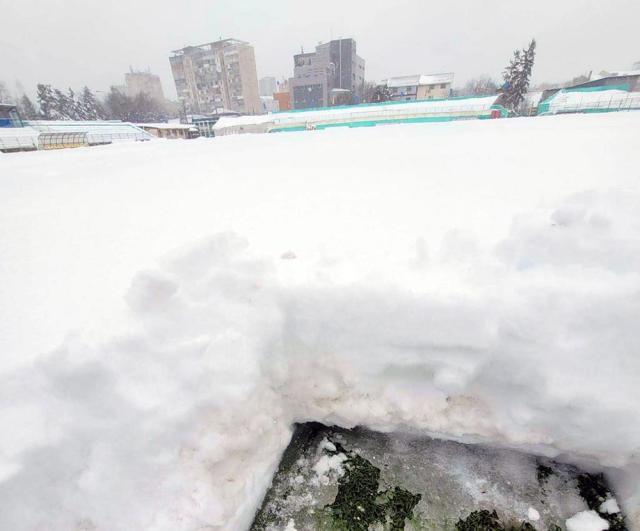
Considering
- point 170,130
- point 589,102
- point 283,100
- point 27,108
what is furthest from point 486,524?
point 27,108

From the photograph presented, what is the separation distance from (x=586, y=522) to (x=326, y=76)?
200 ft

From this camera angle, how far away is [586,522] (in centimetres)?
143

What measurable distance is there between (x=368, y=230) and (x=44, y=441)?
2082mm

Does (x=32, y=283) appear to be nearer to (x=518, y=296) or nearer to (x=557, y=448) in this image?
(x=518, y=296)

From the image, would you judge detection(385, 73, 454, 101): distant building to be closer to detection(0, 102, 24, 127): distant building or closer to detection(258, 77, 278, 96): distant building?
detection(0, 102, 24, 127): distant building

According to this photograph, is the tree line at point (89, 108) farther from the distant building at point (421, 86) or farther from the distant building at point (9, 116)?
the distant building at point (421, 86)

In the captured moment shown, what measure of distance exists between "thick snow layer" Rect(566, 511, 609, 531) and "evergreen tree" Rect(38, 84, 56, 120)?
53.8m

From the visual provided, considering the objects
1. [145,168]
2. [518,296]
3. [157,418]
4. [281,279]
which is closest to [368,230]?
Result: [281,279]

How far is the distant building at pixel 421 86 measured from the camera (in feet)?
143

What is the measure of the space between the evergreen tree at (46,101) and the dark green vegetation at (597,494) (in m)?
53.7

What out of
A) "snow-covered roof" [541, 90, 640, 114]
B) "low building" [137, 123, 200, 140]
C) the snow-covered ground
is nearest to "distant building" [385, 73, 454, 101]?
"snow-covered roof" [541, 90, 640, 114]

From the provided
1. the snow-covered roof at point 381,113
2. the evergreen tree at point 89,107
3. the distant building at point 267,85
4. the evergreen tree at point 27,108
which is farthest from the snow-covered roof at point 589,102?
the distant building at point 267,85

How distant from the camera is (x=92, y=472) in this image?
1.21m

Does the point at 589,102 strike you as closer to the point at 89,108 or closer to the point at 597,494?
the point at 597,494
